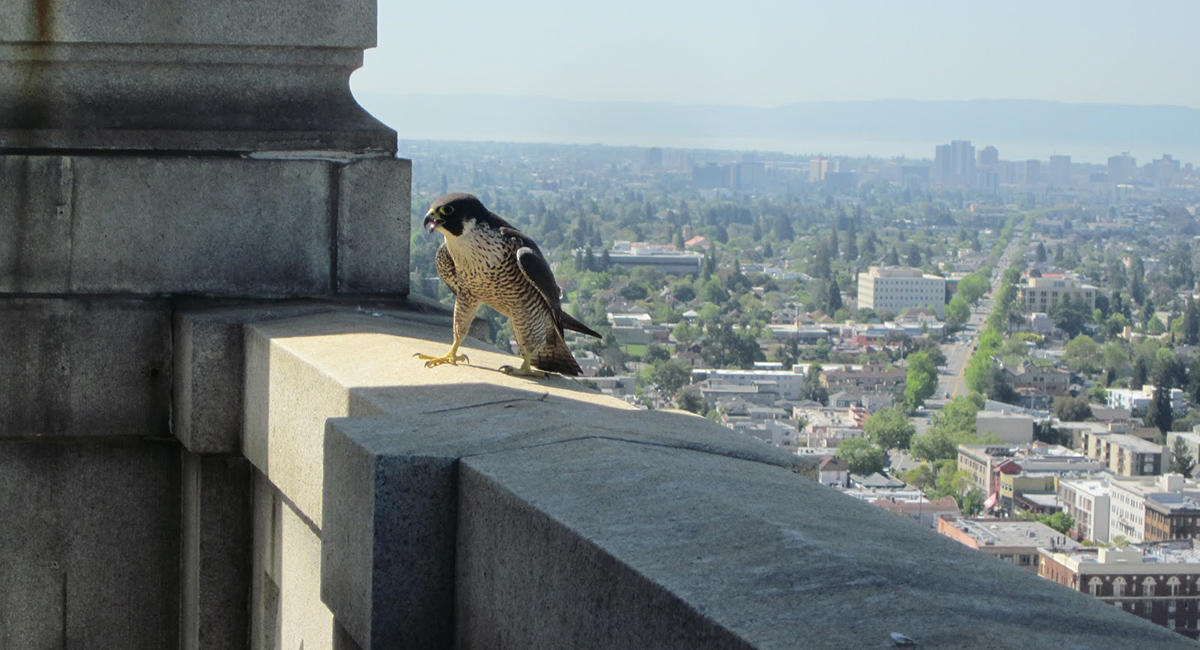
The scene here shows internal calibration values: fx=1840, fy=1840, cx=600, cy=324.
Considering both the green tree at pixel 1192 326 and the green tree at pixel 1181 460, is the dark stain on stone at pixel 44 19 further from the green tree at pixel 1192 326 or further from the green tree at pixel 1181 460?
the green tree at pixel 1192 326

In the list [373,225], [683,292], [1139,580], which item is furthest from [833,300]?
[373,225]

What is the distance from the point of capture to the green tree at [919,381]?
62.5 meters

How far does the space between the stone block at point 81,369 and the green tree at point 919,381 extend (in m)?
59.5

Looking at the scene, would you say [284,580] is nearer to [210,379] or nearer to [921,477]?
[210,379]

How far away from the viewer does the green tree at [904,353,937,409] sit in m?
62.5

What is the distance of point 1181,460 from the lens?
145 feet

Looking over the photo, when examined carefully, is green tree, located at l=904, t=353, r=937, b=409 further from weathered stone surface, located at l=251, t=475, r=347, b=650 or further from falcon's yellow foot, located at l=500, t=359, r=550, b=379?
weathered stone surface, located at l=251, t=475, r=347, b=650

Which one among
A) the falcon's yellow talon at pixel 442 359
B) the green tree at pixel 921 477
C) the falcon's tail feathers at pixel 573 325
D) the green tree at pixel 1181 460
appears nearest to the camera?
the falcon's yellow talon at pixel 442 359

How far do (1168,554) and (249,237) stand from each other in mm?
23058

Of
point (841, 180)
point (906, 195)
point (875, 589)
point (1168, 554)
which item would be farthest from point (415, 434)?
point (841, 180)

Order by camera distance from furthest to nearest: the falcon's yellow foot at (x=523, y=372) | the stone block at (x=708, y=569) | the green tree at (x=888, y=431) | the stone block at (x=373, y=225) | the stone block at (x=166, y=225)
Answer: the green tree at (x=888, y=431)
the stone block at (x=373, y=225)
the stone block at (x=166, y=225)
the falcon's yellow foot at (x=523, y=372)
the stone block at (x=708, y=569)

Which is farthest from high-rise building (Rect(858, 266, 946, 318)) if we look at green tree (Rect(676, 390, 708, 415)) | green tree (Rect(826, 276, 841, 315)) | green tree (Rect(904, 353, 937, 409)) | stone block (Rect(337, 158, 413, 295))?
stone block (Rect(337, 158, 413, 295))

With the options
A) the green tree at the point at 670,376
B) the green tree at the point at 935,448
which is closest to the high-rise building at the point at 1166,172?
the green tree at the point at 670,376

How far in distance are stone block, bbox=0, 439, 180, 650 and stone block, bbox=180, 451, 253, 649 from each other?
13 cm
